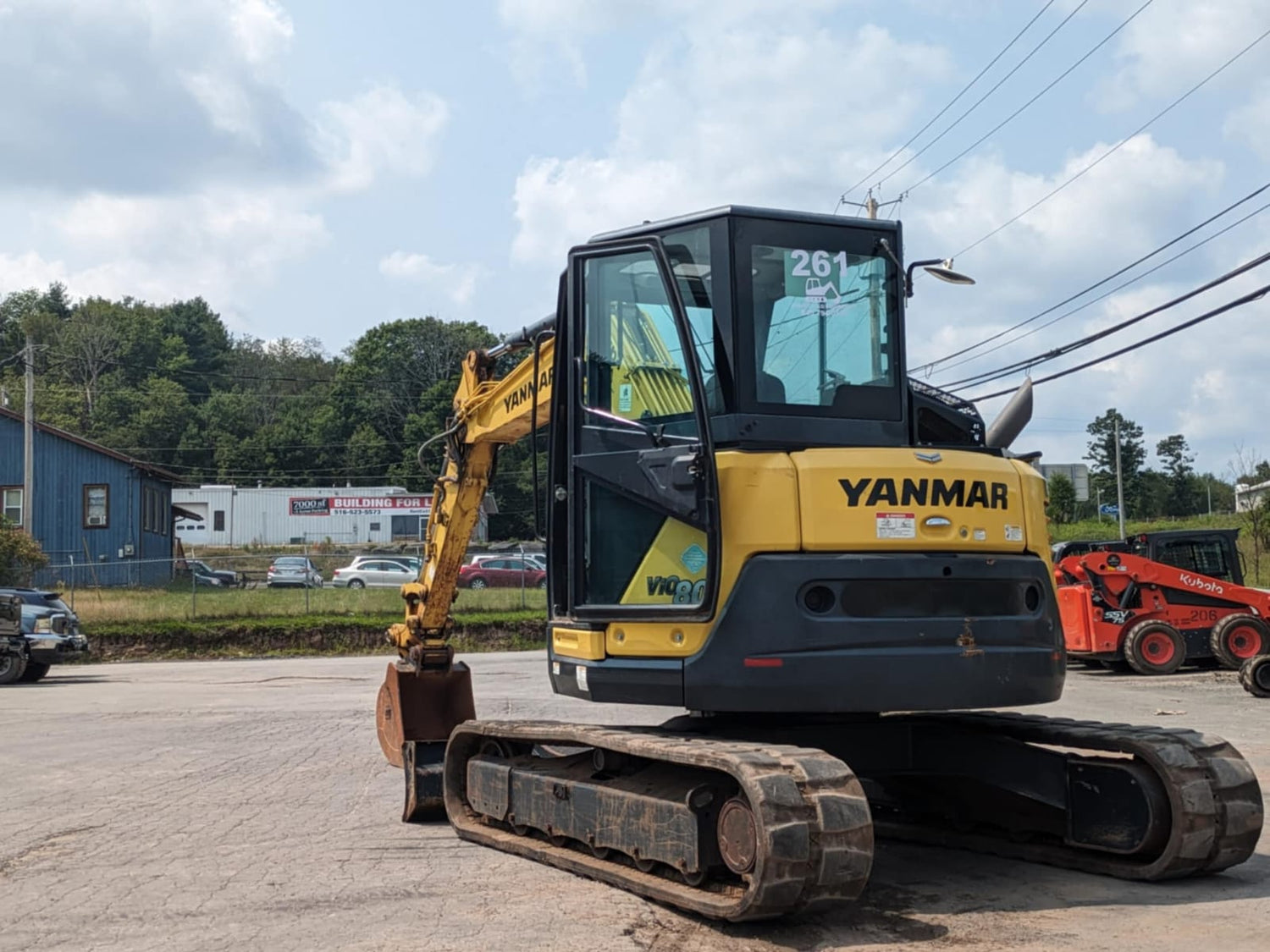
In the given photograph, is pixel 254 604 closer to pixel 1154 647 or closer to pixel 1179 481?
pixel 1154 647

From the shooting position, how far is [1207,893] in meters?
Result: 7.04

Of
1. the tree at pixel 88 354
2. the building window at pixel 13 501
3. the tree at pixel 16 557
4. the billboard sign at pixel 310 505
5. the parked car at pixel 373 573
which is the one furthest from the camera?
the tree at pixel 88 354

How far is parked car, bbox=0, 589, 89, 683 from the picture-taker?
2412 cm

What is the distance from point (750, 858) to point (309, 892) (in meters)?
2.46

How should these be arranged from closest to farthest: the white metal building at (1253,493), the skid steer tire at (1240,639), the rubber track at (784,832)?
the rubber track at (784,832) → the skid steer tire at (1240,639) → the white metal building at (1253,493)

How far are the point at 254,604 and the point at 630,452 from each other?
1171 inches

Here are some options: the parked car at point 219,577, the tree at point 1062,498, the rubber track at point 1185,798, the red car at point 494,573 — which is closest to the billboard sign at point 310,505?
the parked car at point 219,577

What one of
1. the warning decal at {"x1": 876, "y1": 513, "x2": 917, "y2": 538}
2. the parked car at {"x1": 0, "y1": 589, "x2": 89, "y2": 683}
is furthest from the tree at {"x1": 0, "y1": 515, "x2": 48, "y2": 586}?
the warning decal at {"x1": 876, "y1": 513, "x2": 917, "y2": 538}

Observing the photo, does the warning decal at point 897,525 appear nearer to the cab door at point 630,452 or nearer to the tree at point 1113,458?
the cab door at point 630,452

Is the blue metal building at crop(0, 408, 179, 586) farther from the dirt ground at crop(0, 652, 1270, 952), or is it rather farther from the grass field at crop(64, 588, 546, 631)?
the dirt ground at crop(0, 652, 1270, 952)

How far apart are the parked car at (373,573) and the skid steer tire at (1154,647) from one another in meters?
30.8

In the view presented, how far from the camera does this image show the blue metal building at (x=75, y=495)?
4775cm

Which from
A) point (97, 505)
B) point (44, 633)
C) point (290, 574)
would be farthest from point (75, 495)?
point (44, 633)

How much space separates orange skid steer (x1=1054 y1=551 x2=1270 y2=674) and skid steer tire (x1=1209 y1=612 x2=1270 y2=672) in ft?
0.36
